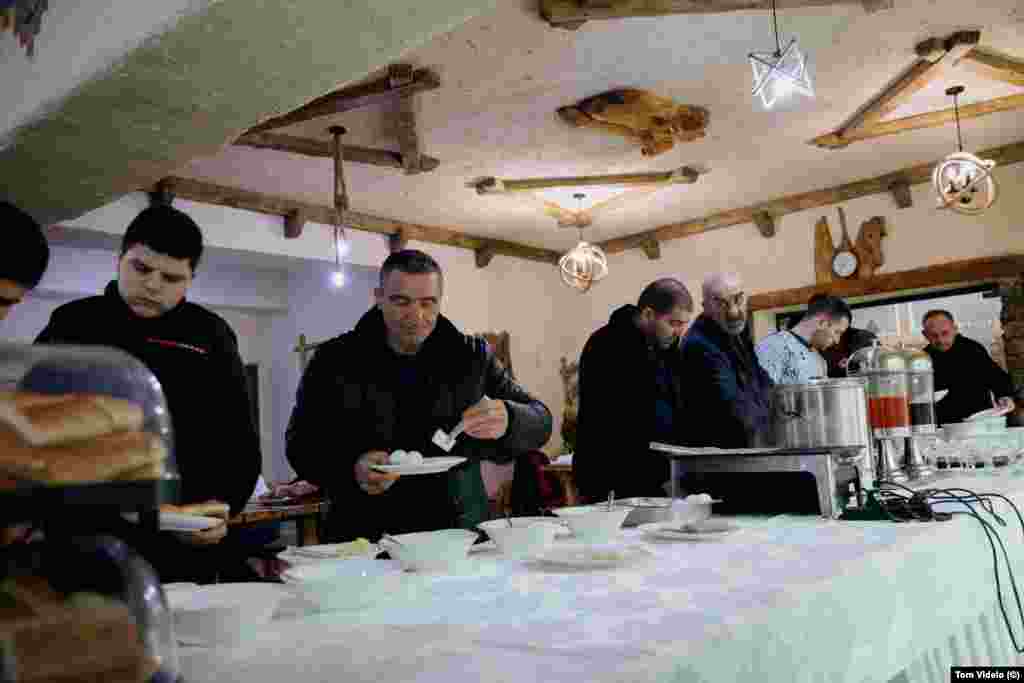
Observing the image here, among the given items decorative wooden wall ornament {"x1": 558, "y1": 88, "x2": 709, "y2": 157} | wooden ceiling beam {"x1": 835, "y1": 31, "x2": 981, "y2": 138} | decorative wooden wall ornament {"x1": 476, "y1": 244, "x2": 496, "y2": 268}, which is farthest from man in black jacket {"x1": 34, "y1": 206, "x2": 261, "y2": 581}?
decorative wooden wall ornament {"x1": 476, "y1": 244, "x2": 496, "y2": 268}

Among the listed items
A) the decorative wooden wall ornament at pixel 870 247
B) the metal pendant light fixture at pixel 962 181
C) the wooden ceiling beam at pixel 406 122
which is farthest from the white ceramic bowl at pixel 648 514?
the decorative wooden wall ornament at pixel 870 247

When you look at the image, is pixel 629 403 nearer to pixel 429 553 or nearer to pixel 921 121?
pixel 429 553

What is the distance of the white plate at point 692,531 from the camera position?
5.66 ft

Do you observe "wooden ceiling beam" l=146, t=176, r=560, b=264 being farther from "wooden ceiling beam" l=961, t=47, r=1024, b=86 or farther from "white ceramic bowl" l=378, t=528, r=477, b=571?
"white ceramic bowl" l=378, t=528, r=477, b=571

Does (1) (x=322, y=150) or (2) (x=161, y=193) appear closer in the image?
(1) (x=322, y=150)

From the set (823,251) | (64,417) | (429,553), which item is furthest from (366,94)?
(823,251)

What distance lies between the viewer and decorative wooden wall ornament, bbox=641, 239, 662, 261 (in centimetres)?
808

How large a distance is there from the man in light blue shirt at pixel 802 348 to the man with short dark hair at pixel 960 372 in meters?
1.55

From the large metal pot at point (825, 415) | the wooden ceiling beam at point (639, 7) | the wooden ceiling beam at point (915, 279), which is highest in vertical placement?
the wooden ceiling beam at point (639, 7)

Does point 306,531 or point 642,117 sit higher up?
point 642,117

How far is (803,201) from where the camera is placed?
279 inches

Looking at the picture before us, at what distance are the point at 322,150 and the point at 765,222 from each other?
14.1ft

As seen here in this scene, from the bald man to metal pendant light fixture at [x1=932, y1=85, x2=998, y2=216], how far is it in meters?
2.64

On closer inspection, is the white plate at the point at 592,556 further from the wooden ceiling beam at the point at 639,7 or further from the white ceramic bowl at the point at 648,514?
the wooden ceiling beam at the point at 639,7
